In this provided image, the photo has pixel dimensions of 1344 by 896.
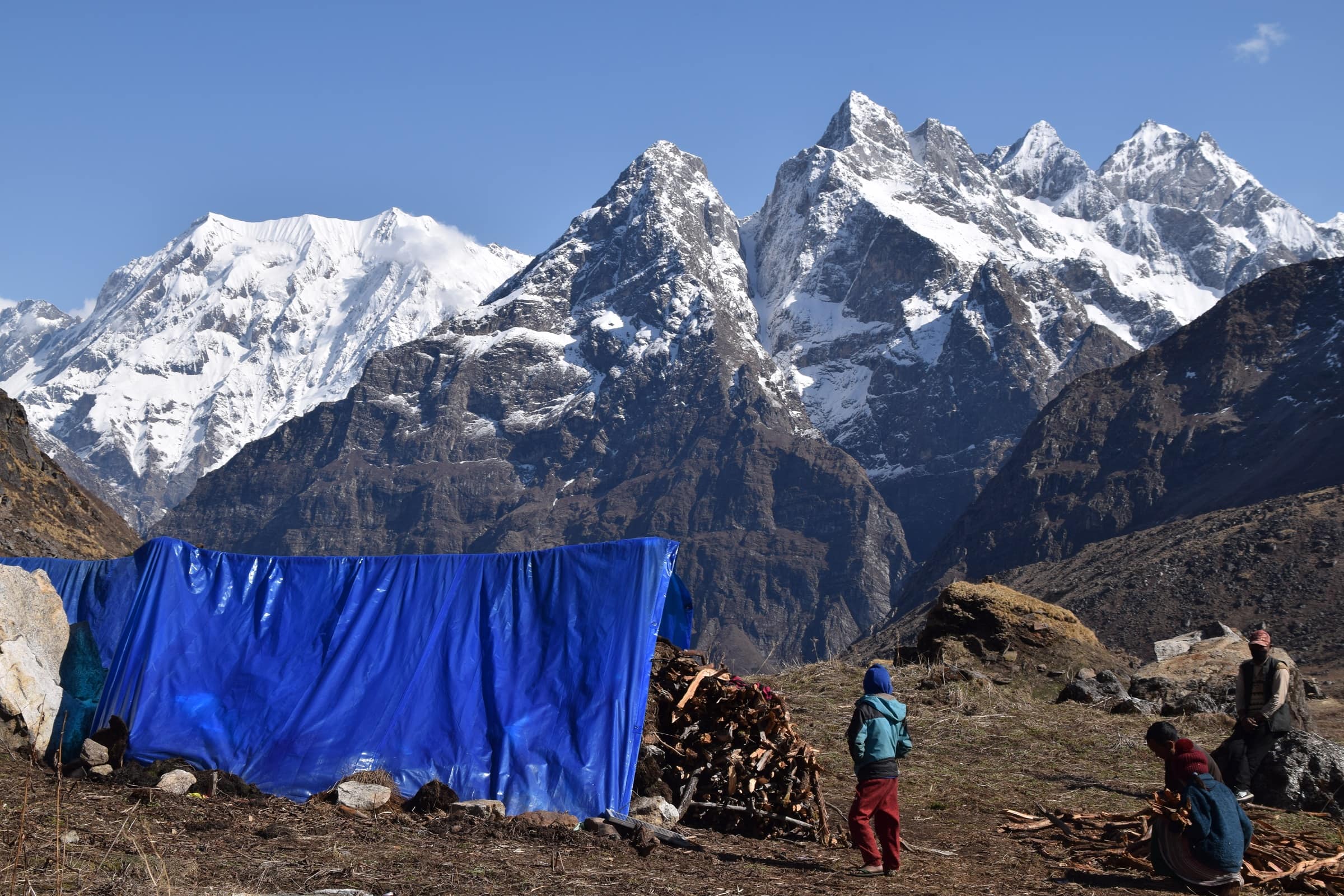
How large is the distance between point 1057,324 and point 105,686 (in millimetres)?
198077

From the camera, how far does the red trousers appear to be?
7.68 metres

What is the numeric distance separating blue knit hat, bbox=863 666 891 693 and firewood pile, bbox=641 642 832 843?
3.99 ft

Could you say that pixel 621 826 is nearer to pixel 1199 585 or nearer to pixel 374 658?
pixel 374 658

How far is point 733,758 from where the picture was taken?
9188 mm

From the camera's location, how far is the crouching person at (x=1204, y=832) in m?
7.23

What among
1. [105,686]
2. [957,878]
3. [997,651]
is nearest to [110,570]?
[105,686]

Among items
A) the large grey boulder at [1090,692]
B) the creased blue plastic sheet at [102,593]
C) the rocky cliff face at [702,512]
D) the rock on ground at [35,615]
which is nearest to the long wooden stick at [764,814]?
the creased blue plastic sheet at [102,593]

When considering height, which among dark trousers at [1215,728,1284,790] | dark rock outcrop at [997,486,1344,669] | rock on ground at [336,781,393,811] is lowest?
rock on ground at [336,781,393,811]

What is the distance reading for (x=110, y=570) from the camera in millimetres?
10367

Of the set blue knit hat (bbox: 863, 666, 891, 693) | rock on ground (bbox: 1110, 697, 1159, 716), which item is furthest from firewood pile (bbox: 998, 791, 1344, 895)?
rock on ground (bbox: 1110, 697, 1159, 716)

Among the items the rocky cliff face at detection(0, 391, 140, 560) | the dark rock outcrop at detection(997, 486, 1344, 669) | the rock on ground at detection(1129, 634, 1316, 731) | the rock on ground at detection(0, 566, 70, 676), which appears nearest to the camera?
the rock on ground at detection(0, 566, 70, 676)

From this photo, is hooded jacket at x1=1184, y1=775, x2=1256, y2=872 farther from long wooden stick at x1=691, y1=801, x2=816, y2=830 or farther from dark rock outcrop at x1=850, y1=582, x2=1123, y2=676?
dark rock outcrop at x1=850, y1=582, x2=1123, y2=676

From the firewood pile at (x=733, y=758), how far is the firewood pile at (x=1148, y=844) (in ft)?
5.48

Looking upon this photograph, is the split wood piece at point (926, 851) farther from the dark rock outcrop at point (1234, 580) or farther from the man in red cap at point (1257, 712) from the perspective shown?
the dark rock outcrop at point (1234, 580)
